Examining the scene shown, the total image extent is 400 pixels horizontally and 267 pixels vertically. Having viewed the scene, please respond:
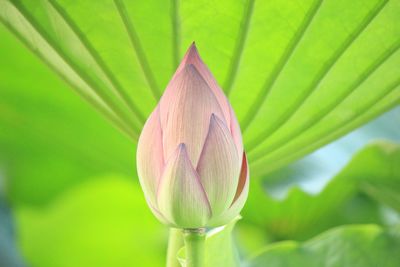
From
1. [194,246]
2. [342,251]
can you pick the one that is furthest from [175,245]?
[342,251]

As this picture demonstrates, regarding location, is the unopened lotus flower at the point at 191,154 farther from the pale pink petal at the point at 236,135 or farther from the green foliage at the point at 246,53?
the green foliage at the point at 246,53

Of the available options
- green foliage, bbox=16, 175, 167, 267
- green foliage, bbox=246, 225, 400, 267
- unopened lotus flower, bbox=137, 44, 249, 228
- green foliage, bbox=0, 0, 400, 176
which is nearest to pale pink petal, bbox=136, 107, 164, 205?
unopened lotus flower, bbox=137, 44, 249, 228

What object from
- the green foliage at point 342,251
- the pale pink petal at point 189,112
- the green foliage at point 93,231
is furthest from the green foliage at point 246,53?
the green foliage at point 93,231

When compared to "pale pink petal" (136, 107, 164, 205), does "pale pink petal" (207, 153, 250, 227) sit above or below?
below

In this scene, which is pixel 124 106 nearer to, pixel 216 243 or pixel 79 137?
pixel 216 243

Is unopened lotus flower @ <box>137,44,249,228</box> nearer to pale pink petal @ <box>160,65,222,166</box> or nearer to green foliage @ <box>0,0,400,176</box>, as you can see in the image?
pale pink petal @ <box>160,65,222,166</box>

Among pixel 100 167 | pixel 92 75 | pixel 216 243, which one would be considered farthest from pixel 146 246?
pixel 92 75

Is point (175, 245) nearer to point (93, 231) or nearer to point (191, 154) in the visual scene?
point (191, 154)

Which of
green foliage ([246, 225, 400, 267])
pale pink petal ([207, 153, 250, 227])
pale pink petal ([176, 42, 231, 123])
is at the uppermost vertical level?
pale pink petal ([176, 42, 231, 123])
